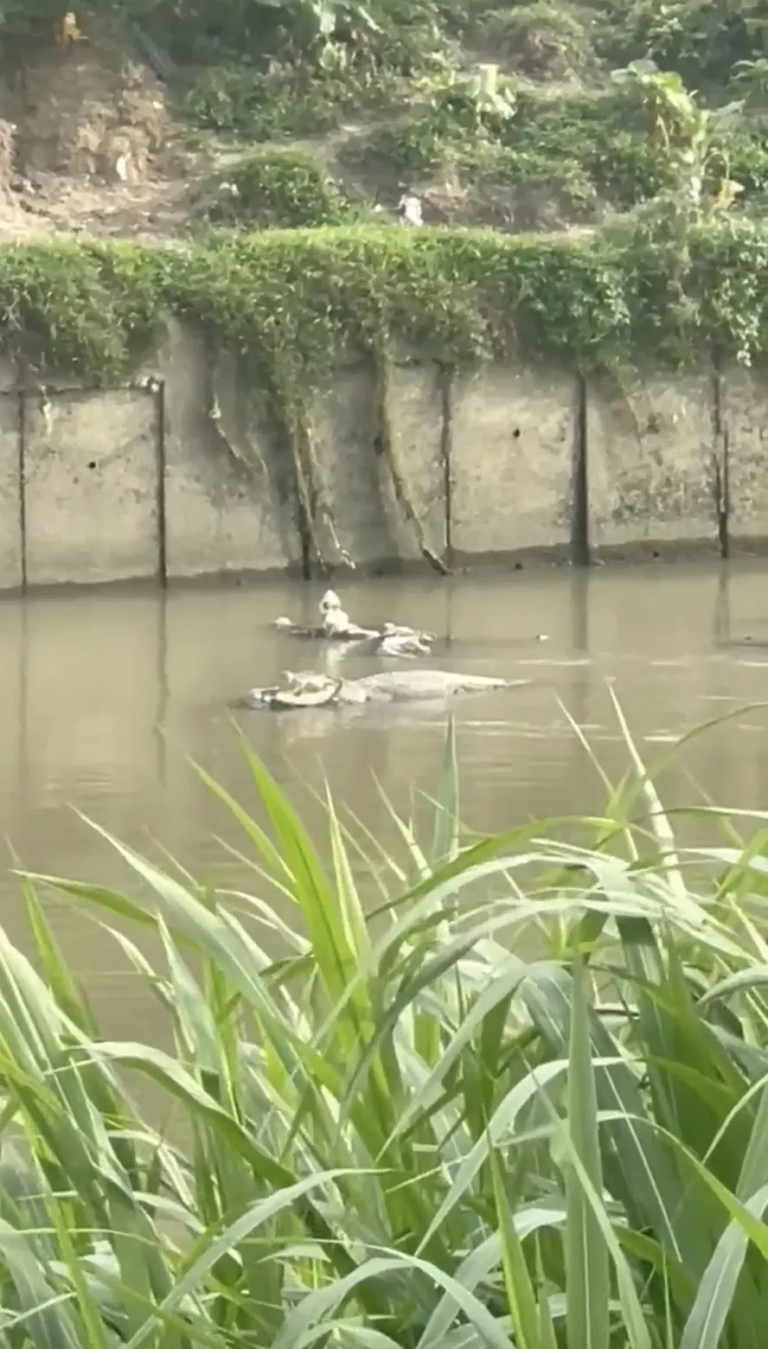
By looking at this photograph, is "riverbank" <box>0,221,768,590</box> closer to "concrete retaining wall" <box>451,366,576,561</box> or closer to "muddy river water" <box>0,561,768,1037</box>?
"concrete retaining wall" <box>451,366,576,561</box>

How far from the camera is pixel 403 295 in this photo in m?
12.0

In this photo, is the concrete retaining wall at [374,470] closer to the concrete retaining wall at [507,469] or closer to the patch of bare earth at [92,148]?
the concrete retaining wall at [507,469]

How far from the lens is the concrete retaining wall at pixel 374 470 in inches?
439

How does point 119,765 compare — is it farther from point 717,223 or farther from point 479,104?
point 479,104

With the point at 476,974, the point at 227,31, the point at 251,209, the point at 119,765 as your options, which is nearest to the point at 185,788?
the point at 119,765

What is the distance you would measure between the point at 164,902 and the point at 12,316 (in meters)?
10.2

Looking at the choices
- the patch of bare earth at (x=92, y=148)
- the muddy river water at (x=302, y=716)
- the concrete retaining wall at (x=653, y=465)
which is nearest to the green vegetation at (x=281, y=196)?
the patch of bare earth at (x=92, y=148)

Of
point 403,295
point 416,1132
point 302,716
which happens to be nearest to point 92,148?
point 403,295

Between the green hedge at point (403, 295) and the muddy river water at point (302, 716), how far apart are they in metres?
1.69

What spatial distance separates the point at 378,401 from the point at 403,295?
0.71m

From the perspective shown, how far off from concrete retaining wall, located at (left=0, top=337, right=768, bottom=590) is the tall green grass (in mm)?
9676

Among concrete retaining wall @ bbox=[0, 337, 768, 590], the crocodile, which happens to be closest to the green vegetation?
concrete retaining wall @ bbox=[0, 337, 768, 590]

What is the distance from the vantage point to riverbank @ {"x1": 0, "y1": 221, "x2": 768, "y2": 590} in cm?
1123

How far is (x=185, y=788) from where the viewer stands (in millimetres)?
5707
